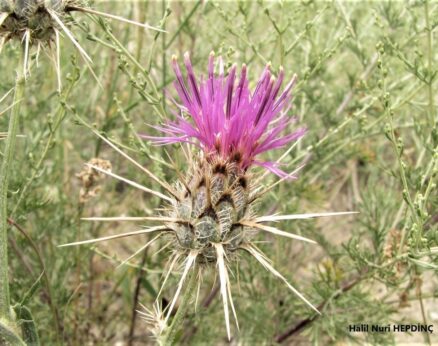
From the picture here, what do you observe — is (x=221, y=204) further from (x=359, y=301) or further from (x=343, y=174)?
(x=343, y=174)

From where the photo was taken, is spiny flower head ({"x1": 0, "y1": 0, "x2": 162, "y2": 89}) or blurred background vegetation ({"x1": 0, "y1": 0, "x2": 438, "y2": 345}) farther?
blurred background vegetation ({"x1": 0, "y1": 0, "x2": 438, "y2": 345})

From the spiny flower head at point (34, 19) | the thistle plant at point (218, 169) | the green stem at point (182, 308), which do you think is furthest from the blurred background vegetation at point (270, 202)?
the green stem at point (182, 308)

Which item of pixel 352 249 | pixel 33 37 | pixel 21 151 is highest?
pixel 21 151

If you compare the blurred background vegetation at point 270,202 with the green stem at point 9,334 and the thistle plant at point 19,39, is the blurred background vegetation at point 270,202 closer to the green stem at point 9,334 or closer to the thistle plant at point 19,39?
the thistle plant at point 19,39

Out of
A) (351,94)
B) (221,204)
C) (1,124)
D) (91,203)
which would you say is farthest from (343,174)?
(221,204)

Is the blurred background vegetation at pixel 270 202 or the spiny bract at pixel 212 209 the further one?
the blurred background vegetation at pixel 270 202

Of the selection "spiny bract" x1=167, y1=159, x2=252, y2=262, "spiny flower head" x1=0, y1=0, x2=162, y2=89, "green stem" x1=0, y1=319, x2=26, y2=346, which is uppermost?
"spiny flower head" x1=0, y1=0, x2=162, y2=89

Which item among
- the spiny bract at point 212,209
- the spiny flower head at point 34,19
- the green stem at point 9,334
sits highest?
the spiny flower head at point 34,19

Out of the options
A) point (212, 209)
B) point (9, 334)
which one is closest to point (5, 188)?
point (9, 334)

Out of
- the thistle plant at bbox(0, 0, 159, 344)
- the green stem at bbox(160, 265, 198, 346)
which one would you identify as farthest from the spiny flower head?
the green stem at bbox(160, 265, 198, 346)

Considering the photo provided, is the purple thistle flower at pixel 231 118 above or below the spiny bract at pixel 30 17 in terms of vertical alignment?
below

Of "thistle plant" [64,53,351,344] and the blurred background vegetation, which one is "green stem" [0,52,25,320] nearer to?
"thistle plant" [64,53,351,344]

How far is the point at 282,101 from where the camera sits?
6.61 ft

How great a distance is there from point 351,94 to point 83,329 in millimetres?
2161
